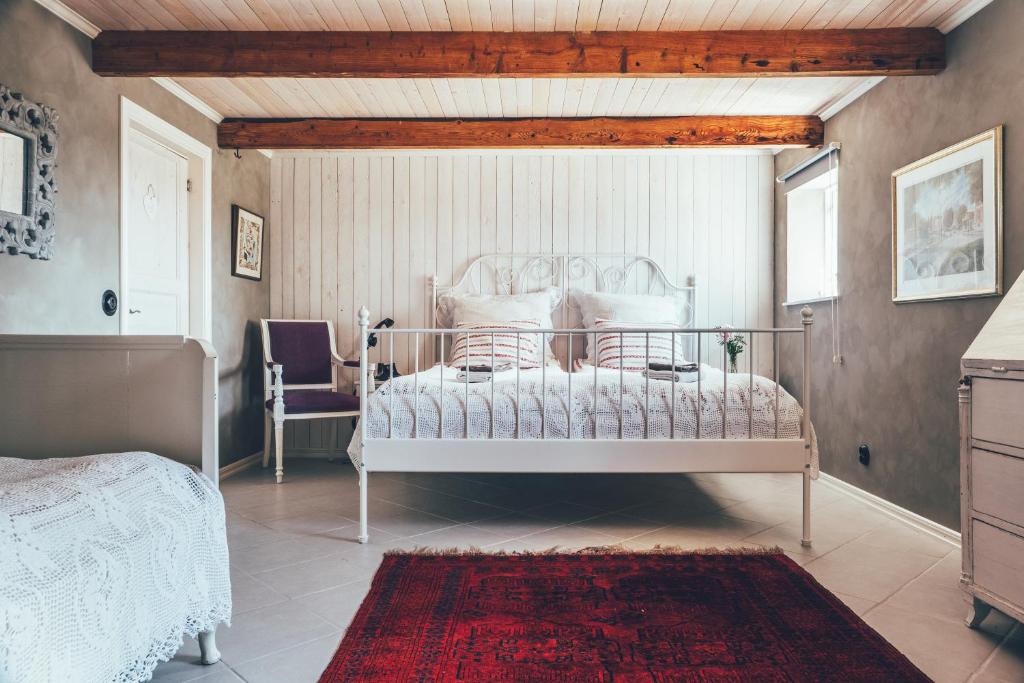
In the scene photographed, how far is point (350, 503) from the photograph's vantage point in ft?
10.8

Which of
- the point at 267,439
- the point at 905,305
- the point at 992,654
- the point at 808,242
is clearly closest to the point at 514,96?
the point at 808,242

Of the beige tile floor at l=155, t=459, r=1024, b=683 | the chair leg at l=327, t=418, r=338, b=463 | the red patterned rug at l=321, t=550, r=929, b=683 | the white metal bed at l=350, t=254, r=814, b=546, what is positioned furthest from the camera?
the chair leg at l=327, t=418, r=338, b=463

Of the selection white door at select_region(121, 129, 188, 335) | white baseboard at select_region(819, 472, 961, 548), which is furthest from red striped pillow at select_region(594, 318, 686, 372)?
white door at select_region(121, 129, 188, 335)

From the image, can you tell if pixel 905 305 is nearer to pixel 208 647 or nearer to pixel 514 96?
pixel 514 96

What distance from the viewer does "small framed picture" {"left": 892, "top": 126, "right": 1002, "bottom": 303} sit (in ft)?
7.97

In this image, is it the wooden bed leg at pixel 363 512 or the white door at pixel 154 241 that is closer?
the wooden bed leg at pixel 363 512

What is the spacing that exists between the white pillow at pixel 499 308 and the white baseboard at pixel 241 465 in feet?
5.11

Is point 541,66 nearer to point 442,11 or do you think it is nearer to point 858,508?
point 442,11

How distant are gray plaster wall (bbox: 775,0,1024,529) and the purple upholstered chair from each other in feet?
9.59

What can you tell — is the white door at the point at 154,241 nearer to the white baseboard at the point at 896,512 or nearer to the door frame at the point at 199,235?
the door frame at the point at 199,235

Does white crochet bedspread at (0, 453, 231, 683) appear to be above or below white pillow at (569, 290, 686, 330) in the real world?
below

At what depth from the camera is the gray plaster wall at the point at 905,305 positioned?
2408 millimetres

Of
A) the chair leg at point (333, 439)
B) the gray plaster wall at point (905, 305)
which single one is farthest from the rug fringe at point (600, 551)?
the chair leg at point (333, 439)

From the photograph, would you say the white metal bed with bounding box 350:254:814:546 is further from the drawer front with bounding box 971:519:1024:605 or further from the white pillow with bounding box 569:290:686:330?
the white pillow with bounding box 569:290:686:330
